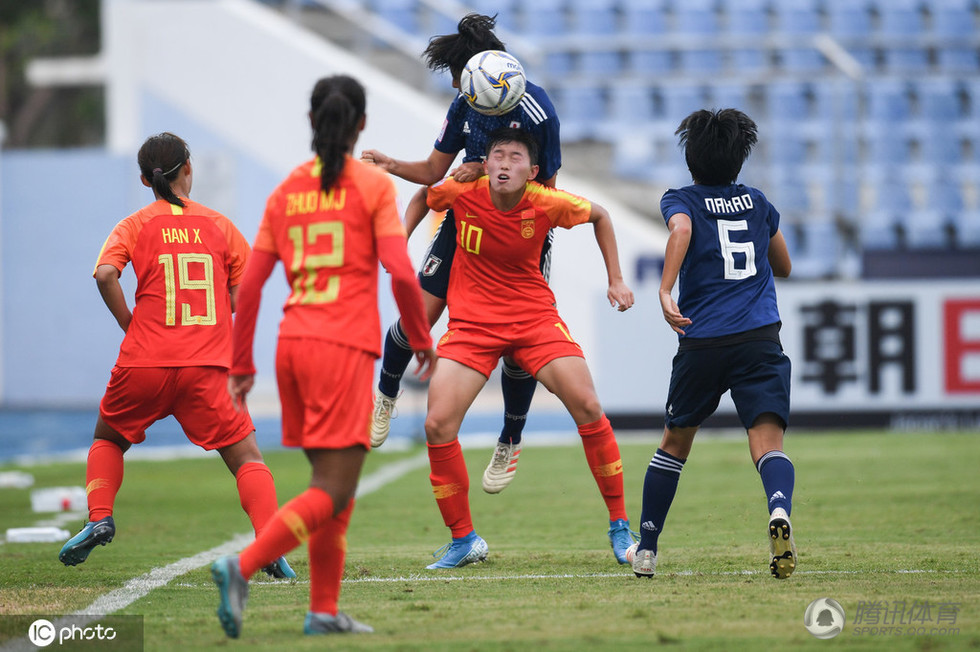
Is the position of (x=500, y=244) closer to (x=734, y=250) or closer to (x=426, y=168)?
(x=426, y=168)

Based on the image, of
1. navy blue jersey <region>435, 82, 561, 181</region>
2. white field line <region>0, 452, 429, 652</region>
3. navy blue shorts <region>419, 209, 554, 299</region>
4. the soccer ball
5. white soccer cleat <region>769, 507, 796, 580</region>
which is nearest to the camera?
white field line <region>0, 452, 429, 652</region>

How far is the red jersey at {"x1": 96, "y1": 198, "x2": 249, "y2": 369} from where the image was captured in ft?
19.0

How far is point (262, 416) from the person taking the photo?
2028cm

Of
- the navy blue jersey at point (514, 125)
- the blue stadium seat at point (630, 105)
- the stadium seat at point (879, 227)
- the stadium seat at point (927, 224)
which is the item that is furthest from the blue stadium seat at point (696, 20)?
the navy blue jersey at point (514, 125)

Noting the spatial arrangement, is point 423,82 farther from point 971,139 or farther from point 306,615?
point 306,615

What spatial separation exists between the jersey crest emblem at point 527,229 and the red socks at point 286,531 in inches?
85.0

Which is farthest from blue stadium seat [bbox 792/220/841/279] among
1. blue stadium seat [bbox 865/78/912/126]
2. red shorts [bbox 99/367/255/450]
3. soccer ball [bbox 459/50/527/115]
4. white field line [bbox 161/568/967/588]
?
red shorts [bbox 99/367/255/450]

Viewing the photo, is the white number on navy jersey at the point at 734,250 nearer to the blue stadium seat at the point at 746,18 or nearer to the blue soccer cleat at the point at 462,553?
the blue soccer cleat at the point at 462,553

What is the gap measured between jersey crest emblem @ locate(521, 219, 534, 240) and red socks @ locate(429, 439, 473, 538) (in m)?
1.05

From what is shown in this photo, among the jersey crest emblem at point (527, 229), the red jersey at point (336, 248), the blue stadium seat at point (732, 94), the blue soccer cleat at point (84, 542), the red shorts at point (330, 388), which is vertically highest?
the blue stadium seat at point (732, 94)

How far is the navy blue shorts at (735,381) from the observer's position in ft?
17.4

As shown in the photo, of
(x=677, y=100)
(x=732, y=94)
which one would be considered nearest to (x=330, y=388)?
(x=732, y=94)

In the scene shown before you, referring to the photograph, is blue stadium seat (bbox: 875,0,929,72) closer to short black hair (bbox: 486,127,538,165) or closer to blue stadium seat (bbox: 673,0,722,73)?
blue stadium seat (bbox: 673,0,722,73)

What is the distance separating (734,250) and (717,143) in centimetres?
48
